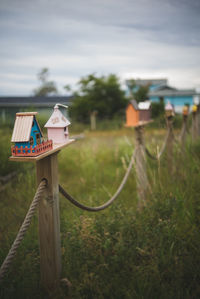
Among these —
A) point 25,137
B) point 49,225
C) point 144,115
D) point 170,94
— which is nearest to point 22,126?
point 25,137

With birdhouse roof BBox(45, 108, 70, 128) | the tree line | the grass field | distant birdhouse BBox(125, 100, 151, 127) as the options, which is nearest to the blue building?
the tree line

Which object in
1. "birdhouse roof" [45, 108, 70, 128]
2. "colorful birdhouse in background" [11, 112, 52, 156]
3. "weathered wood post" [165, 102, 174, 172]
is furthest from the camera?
"weathered wood post" [165, 102, 174, 172]

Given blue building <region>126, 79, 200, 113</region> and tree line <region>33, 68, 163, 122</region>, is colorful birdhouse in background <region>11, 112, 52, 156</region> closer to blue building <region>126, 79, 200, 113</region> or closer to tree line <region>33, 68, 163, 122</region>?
tree line <region>33, 68, 163, 122</region>

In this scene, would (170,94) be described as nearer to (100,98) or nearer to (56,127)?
(100,98)

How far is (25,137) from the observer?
1291mm

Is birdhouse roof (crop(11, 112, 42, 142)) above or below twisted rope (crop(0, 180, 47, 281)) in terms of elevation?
above

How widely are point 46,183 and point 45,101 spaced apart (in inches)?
971

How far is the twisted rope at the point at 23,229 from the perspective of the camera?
119cm

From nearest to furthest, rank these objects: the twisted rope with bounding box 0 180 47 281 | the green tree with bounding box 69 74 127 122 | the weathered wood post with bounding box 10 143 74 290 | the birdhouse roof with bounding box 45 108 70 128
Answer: the twisted rope with bounding box 0 180 47 281, the weathered wood post with bounding box 10 143 74 290, the birdhouse roof with bounding box 45 108 70 128, the green tree with bounding box 69 74 127 122

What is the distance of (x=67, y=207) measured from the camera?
2988 millimetres

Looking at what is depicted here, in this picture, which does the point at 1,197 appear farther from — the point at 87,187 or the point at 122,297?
the point at 122,297

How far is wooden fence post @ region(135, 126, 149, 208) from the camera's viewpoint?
324 centimetres

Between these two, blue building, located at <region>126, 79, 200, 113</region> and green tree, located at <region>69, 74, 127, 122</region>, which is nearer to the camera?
green tree, located at <region>69, 74, 127, 122</region>

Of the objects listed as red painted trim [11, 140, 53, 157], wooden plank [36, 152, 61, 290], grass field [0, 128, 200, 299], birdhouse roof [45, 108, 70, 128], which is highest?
birdhouse roof [45, 108, 70, 128]
